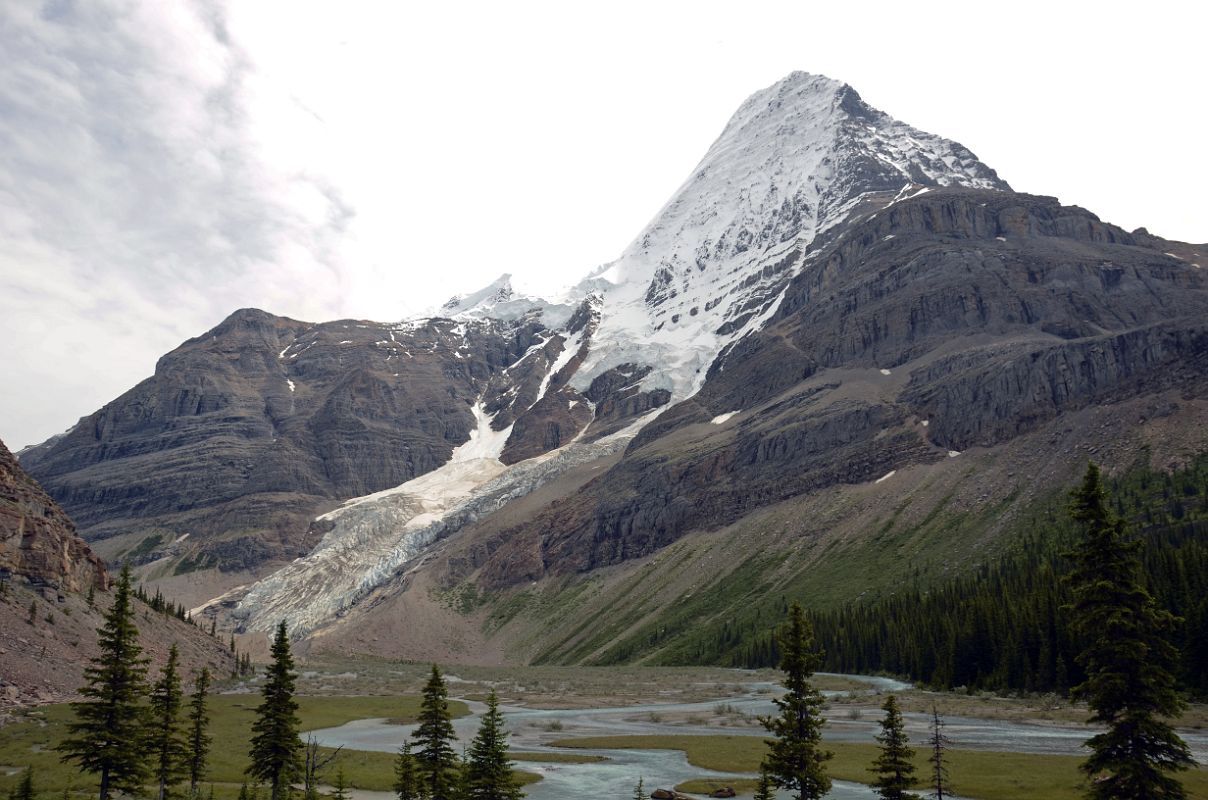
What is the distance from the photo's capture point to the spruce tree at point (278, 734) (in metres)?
39.7

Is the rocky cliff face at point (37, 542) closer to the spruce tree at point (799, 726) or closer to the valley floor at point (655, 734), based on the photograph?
the valley floor at point (655, 734)

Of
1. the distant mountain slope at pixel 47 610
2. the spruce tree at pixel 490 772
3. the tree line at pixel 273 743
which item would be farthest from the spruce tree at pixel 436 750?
the distant mountain slope at pixel 47 610

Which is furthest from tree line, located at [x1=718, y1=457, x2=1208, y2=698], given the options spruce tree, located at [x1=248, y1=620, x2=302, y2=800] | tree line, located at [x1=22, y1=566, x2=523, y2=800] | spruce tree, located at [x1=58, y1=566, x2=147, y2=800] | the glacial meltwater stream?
spruce tree, located at [x1=58, y1=566, x2=147, y2=800]

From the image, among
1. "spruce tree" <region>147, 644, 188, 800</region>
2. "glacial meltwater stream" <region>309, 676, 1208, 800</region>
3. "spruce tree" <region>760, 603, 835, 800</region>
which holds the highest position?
"spruce tree" <region>760, 603, 835, 800</region>

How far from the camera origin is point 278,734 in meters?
39.9

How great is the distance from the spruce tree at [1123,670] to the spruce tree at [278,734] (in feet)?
107

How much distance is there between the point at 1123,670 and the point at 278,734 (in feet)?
113

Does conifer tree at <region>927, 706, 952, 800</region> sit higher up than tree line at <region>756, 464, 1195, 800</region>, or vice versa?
tree line at <region>756, 464, 1195, 800</region>

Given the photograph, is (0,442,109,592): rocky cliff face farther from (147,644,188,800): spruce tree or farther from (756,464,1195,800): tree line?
(756,464,1195,800): tree line

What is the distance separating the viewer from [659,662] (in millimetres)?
175625

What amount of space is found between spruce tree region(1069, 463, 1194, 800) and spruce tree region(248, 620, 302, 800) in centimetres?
3262

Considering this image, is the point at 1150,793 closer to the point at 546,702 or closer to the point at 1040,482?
the point at 546,702

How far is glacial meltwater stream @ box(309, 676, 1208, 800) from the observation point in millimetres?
57375

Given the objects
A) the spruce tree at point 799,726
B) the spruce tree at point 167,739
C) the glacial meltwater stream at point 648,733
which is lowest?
the glacial meltwater stream at point 648,733
